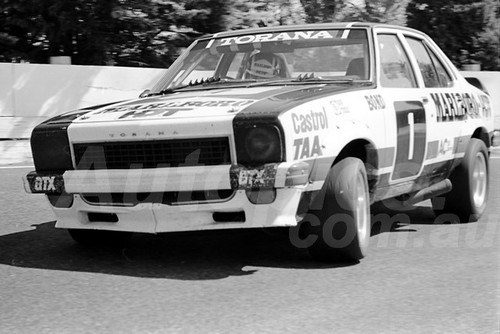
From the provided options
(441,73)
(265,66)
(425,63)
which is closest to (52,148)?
(265,66)

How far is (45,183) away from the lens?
5301mm

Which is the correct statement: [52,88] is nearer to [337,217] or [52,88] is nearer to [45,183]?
[45,183]

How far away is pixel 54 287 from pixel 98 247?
1154 millimetres

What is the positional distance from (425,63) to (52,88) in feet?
24.1

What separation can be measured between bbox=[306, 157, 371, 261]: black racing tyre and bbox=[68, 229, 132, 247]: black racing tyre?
1.46m

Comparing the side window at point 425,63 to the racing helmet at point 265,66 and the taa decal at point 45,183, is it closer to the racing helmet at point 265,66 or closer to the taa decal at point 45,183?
the racing helmet at point 265,66

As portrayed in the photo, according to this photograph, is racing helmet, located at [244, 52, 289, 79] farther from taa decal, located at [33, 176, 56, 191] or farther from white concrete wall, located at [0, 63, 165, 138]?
white concrete wall, located at [0, 63, 165, 138]

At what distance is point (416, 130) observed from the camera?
6113 mm

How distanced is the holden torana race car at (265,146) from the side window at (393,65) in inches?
0.6

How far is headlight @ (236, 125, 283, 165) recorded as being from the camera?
4.80 metres

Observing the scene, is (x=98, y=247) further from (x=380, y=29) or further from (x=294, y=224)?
(x=380, y=29)

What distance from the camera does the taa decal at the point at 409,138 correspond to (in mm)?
5906

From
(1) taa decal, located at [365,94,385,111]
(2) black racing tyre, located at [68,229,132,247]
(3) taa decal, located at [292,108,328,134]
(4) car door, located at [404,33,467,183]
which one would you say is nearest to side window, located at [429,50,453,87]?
(4) car door, located at [404,33,467,183]

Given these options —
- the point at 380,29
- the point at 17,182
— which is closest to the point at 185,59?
the point at 380,29
